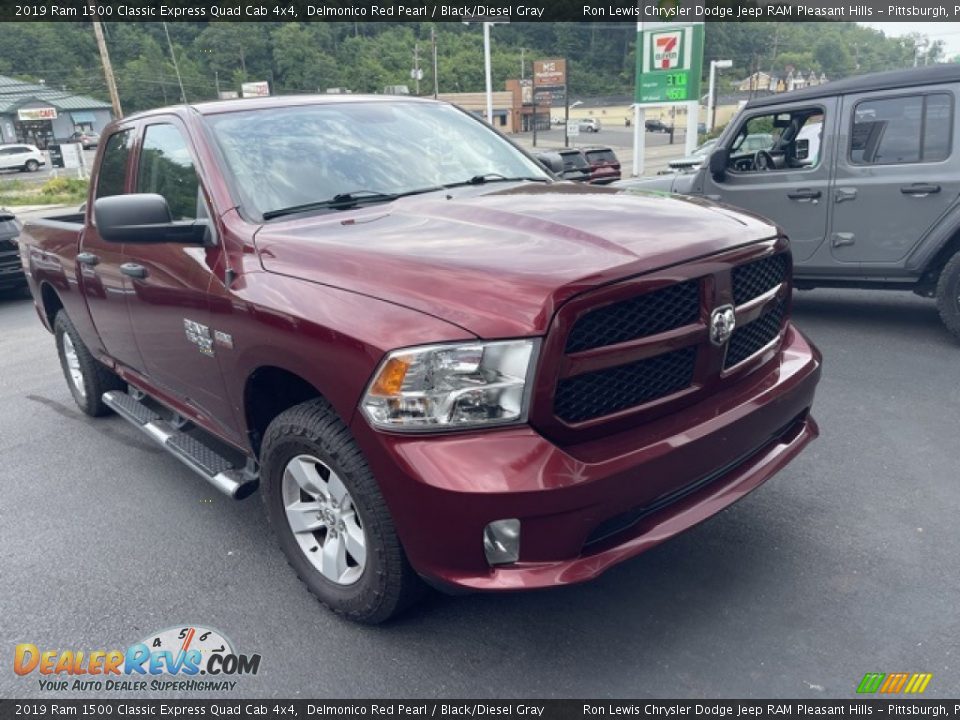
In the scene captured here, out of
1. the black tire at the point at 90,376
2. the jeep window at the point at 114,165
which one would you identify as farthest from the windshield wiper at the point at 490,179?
the black tire at the point at 90,376

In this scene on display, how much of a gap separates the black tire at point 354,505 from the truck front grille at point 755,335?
1295 mm

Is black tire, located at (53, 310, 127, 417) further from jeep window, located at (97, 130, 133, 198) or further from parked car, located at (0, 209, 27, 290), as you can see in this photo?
parked car, located at (0, 209, 27, 290)

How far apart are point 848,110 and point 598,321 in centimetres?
484

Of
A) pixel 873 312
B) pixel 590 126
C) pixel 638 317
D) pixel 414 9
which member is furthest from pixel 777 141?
Result: pixel 590 126

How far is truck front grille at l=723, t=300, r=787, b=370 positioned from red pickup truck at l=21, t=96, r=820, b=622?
1 centimetres

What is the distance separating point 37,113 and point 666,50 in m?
61.0

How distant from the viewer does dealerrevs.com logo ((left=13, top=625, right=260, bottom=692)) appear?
2676 millimetres

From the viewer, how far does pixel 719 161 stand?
672 cm

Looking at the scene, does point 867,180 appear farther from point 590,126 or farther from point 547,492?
point 590,126

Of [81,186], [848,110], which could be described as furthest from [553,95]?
[848,110]

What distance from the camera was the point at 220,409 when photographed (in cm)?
333

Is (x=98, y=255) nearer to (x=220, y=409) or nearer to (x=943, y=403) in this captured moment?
(x=220, y=409)

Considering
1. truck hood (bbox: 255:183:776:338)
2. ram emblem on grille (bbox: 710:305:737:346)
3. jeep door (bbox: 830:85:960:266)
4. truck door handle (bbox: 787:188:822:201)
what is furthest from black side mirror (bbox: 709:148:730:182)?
ram emblem on grille (bbox: 710:305:737:346)

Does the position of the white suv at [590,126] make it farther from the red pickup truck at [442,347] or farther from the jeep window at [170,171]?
the red pickup truck at [442,347]
